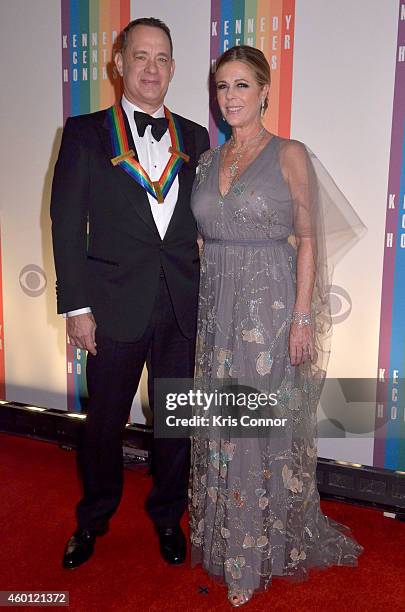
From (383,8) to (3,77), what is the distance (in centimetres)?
176

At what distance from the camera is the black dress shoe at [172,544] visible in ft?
6.89

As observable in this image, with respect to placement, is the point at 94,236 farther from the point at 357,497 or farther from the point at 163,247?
the point at 357,497

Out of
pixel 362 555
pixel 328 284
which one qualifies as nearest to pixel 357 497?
pixel 362 555

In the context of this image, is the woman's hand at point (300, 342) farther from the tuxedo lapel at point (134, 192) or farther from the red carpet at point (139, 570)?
the red carpet at point (139, 570)

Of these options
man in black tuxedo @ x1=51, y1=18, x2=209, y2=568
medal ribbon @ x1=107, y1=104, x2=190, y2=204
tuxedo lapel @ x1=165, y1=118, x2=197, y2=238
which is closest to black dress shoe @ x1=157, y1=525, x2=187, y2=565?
man in black tuxedo @ x1=51, y1=18, x2=209, y2=568

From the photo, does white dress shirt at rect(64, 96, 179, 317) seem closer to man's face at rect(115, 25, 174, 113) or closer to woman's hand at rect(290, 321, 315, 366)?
man's face at rect(115, 25, 174, 113)

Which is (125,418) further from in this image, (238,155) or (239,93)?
(239,93)

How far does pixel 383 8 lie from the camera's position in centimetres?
232

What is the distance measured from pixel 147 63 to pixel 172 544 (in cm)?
159

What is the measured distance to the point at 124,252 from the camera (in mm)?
1914

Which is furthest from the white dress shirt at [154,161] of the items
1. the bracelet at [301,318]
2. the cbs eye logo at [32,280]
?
the cbs eye logo at [32,280]

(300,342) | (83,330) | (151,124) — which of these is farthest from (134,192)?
(300,342)

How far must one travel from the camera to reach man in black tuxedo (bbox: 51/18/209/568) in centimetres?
190

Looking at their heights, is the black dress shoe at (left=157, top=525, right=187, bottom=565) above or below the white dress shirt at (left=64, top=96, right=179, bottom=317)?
below
